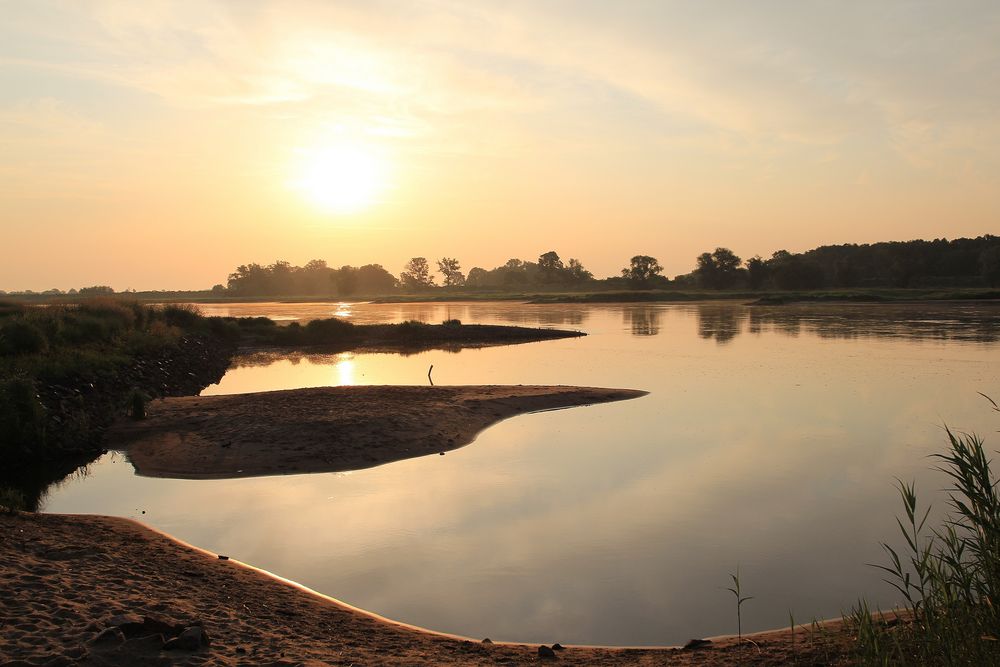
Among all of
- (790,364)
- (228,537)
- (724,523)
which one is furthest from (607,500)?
(790,364)

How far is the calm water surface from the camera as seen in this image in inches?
339

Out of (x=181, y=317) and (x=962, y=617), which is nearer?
(x=962, y=617)

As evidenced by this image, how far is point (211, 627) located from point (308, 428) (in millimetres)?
10788

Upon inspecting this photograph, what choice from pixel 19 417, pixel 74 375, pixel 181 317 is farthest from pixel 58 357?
pixel 181 317

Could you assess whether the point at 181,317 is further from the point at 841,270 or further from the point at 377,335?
the point at 841,270

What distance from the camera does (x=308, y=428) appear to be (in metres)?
17.6

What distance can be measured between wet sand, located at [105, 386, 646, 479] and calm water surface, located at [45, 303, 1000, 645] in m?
0.72

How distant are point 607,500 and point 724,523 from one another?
2126mm

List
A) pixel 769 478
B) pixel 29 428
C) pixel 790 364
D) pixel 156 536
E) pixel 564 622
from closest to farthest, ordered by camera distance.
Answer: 1. pixel 564 622
2. pixel 156 536
3. pixel 769 478
4. pixel 29 428
5. pixel 790 364

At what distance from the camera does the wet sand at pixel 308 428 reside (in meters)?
15.7

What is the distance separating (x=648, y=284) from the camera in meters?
169

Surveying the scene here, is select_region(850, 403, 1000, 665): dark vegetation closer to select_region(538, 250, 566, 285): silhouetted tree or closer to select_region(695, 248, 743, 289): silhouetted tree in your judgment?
select_region(695, 248, 743, 289): silhouetted tree

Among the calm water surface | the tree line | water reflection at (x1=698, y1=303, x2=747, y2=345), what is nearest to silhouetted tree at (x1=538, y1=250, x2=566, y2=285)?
the tree line

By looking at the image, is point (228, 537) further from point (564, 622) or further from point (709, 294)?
point (709, 294)
